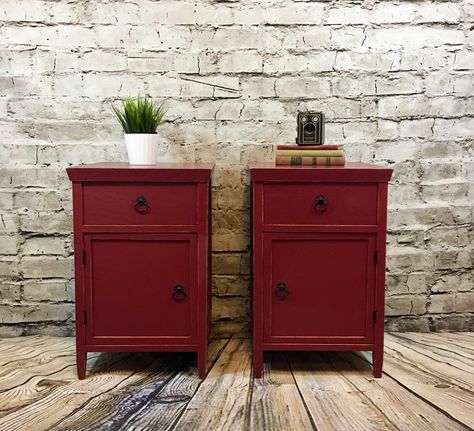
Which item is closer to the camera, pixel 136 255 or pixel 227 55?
pixel 136 255

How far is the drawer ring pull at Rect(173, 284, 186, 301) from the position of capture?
1712 millimetres

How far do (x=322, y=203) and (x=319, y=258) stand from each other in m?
0.18

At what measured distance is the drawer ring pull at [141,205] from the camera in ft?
5.52

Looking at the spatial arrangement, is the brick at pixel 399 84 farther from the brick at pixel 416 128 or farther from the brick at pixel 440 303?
the brick at pixel 440 303

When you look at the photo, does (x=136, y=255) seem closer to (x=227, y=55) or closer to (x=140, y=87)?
(x=140, y=87)

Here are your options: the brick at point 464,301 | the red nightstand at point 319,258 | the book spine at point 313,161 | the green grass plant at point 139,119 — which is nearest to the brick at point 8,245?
the green grass plant at point 139,119

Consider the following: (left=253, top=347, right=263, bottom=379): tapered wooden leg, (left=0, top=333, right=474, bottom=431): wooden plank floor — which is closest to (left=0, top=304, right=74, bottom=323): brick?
(left=0, top=333, right=474, bottom=431): wooden plank floor

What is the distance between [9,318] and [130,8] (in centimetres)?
139

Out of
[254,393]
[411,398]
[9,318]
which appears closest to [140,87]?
[9,318]

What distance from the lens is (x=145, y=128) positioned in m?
1.88

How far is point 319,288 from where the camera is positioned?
173 centimetres

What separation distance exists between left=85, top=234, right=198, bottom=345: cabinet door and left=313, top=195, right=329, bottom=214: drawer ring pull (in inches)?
16.3

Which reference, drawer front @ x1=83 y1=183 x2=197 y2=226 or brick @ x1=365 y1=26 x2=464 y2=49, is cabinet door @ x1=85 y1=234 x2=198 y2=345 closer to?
drawer front @ x1=83 y1=183 x2=197 y2=226

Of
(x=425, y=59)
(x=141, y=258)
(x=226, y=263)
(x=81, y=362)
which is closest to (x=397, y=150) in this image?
(x=425, y=59)
